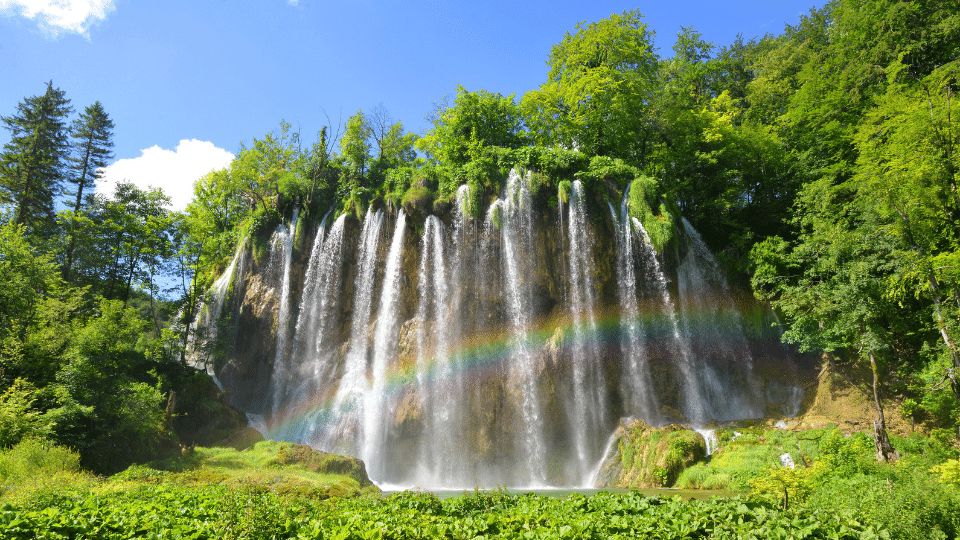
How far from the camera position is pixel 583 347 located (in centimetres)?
2164

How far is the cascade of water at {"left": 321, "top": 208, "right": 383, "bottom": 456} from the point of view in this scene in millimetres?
23578

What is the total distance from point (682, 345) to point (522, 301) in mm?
7665

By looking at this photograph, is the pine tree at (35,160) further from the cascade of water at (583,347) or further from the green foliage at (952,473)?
the green foliage at (952,473)

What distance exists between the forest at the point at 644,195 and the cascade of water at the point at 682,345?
0.75 meters

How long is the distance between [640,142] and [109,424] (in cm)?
2936

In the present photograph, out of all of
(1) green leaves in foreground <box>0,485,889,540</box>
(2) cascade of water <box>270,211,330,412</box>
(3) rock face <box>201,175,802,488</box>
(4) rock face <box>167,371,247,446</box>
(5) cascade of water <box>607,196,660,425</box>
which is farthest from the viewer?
(2) cascade of water <box>270,211,330,412</box>

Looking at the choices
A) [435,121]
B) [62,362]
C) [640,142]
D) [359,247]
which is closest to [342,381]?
[359,247]

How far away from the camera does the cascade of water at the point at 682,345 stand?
68.9 ft

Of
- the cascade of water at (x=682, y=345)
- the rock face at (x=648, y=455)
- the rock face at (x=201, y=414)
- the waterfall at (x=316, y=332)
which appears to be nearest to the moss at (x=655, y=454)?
the rock face at (x=648, y=455)

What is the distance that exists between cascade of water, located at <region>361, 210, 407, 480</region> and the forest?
9.41 feet

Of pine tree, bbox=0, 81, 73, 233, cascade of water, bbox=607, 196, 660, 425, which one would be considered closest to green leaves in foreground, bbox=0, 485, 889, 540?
cascade of water, bbox=607, 196, 660, 425

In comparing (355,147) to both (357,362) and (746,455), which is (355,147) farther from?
A: (746,455)

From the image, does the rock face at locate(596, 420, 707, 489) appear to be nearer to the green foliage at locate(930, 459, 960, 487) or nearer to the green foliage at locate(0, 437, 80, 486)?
the green foliage at locate(930, 459, 960, 487)

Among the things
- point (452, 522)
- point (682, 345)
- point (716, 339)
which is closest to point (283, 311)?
point (682, 345)
